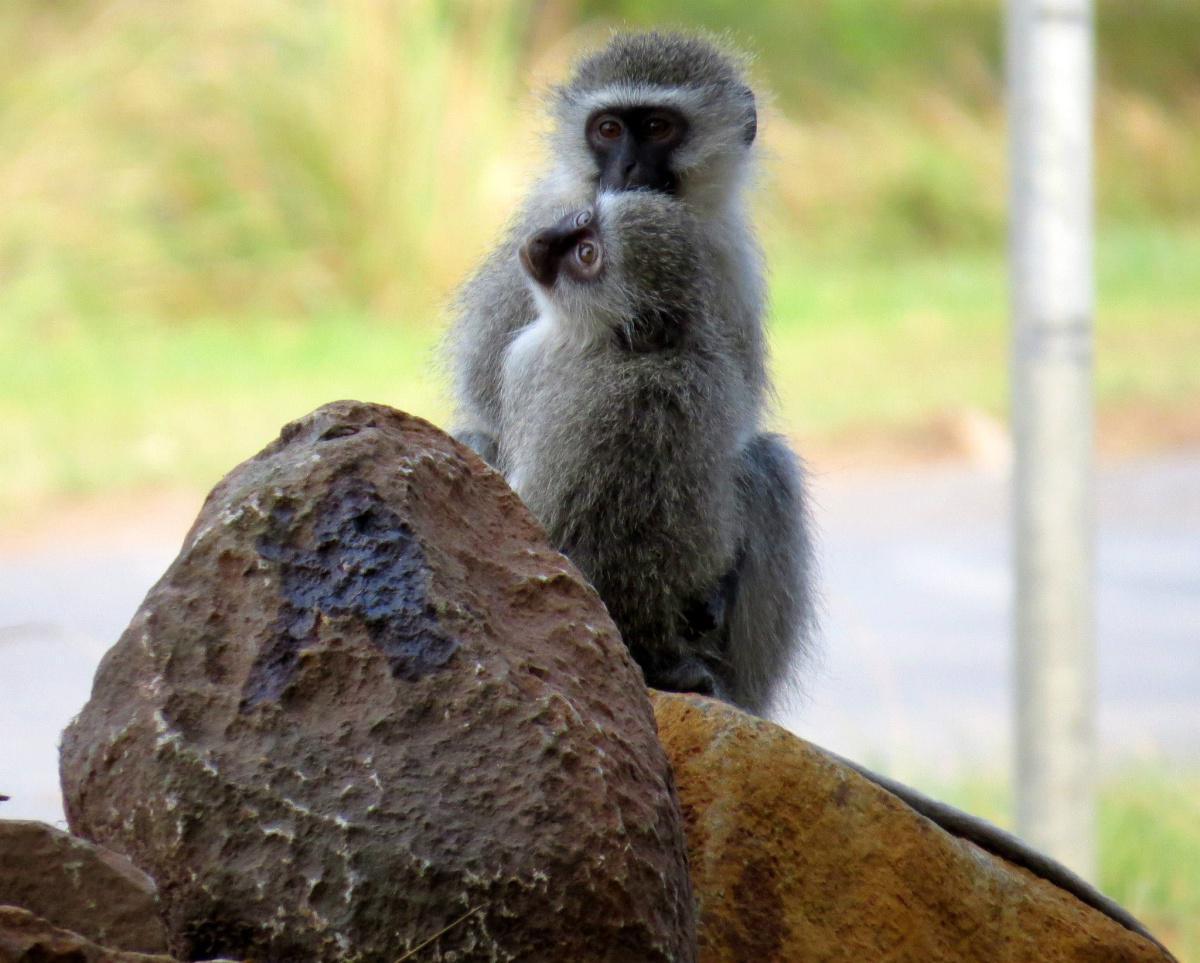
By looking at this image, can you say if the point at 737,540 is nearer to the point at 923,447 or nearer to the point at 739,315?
the point at 739,315

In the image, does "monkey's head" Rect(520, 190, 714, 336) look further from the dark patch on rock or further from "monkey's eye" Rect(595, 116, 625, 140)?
the dark patch on rock

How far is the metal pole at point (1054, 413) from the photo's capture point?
14.8 ft

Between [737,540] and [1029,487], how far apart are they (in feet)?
5.43

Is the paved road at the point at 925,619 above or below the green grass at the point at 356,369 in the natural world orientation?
below

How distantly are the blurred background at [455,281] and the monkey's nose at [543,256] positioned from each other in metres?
2.38

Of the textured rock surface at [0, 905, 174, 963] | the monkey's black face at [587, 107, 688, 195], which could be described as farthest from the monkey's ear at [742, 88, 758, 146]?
the textured rock surface at [0, 905, 174, 963]

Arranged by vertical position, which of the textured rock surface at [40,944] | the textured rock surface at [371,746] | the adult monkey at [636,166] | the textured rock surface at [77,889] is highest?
the adult monkey at [636,166]

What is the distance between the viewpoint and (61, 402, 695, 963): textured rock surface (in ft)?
6.58

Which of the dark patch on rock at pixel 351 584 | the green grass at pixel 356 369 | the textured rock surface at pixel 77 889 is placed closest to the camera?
the textured rock surface at pixel 77 889

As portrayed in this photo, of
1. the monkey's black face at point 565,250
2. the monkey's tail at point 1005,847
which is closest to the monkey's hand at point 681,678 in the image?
the monkey's tail at point 1005,847

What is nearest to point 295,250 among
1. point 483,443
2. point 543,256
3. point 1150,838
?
point 1150,838

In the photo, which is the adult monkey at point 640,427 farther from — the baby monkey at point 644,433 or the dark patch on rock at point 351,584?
the dark patch on rock at point 351,584

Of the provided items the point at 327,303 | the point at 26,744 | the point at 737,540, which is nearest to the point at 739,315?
the point at 737,540

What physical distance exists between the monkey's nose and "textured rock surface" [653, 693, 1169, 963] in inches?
31.5
